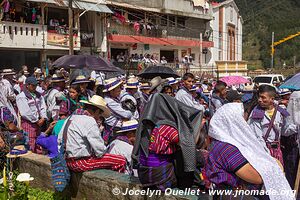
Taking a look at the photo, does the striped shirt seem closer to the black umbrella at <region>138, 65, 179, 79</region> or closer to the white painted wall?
the black umbrella at <region>138, 65, 179, 79</region>

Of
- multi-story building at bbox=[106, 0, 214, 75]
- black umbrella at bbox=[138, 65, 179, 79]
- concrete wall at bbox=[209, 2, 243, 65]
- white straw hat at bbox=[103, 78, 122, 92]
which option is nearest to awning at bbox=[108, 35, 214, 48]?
multi-story building at bbox=[106, 0, 214, 75]

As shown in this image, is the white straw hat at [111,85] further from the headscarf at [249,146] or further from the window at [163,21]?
the window at [163,21]

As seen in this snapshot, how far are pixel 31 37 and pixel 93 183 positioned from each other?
16.4 metres

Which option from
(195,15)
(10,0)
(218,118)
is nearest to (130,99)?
(218,118)

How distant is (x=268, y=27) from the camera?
222 ft

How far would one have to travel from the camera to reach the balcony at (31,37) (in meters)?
18.2

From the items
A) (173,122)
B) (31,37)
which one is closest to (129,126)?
(173,122)

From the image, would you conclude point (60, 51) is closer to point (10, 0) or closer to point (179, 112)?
point (10, 0)

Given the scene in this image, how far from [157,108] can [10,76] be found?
26.7 ft

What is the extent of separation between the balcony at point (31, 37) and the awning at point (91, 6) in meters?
1.46

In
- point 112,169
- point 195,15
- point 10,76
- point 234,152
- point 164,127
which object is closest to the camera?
point 234,152

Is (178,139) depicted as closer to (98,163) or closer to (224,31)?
(98,163)

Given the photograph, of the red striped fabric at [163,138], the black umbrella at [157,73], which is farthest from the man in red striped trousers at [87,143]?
the black umbrella at [157,73]

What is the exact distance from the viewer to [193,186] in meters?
3.86
